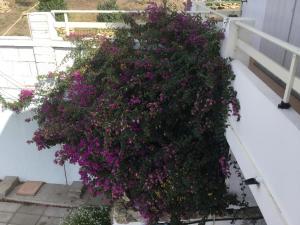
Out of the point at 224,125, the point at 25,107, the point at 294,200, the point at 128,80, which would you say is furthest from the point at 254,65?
the point at 25,107

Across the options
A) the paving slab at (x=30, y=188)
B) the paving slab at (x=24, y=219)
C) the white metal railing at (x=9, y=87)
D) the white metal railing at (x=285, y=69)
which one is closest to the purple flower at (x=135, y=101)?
the white metal railing at (x=285, y=69)

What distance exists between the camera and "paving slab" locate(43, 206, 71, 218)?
297 inches

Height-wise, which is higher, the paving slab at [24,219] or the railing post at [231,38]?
the railing post at [231,38]

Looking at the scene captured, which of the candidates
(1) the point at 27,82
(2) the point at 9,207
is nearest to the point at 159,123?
(1) the point at 27,82

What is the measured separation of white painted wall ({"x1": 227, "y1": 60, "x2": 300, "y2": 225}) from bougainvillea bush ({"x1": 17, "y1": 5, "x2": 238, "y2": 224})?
0.70 m

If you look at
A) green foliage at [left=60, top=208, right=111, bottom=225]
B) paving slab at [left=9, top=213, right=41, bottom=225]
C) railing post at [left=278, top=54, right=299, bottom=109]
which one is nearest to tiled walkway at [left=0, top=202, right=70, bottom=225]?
paving slab at [left=9, top=213, right=41, bottom=225]

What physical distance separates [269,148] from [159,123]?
244cm

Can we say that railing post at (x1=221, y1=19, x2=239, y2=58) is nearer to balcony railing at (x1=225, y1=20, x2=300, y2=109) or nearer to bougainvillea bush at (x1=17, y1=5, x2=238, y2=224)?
balcony railing at (x1=225, y1=20, x2=300, y2=109)

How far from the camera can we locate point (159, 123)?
530 centimetres

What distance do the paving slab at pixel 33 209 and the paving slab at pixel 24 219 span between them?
100 mm

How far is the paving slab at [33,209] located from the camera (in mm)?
7641

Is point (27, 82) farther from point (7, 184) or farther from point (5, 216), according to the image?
point (5, 216)

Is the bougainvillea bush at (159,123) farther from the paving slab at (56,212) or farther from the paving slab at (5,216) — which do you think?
the paving slab at (5,216)

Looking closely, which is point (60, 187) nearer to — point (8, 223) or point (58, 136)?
point (8, 223)
